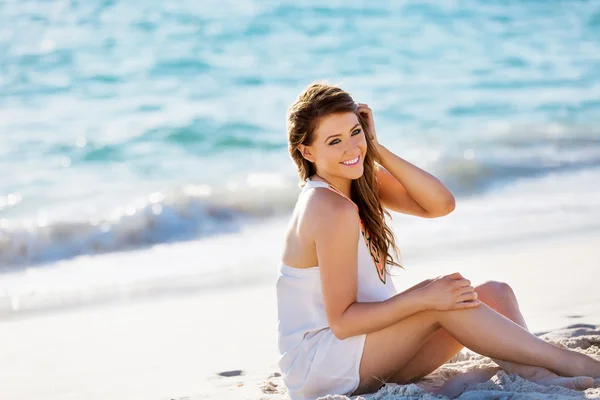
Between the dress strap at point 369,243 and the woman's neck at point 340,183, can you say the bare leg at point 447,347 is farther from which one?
the woman's neck at point 340,183

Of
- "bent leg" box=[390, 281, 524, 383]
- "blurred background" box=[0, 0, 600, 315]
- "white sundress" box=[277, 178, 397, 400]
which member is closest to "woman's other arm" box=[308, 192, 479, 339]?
"white sundress" box=[277, 178, 397, 400]

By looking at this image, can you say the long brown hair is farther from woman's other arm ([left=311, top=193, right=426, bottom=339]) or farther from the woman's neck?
woman's other arm ([left=311, top=193, right=426, bottom=339])

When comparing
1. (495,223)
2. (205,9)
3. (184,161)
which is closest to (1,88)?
(184,161)

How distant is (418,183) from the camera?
13.3 ft

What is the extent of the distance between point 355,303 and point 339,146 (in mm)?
641

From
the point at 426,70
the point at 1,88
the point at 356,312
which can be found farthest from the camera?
the point at 426,70

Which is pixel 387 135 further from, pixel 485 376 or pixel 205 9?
pixel 485 376

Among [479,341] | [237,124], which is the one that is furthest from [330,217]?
[237,124]

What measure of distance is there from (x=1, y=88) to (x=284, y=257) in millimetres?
9249

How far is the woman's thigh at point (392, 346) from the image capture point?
3.59 metres

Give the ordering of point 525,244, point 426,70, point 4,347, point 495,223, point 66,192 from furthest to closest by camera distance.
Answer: point 426,70, point 66,192, point 495,223, point 525,244, point 4,347

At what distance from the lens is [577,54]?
15289 mm

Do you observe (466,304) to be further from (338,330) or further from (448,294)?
(338,330)

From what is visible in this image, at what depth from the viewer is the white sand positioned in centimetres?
421
